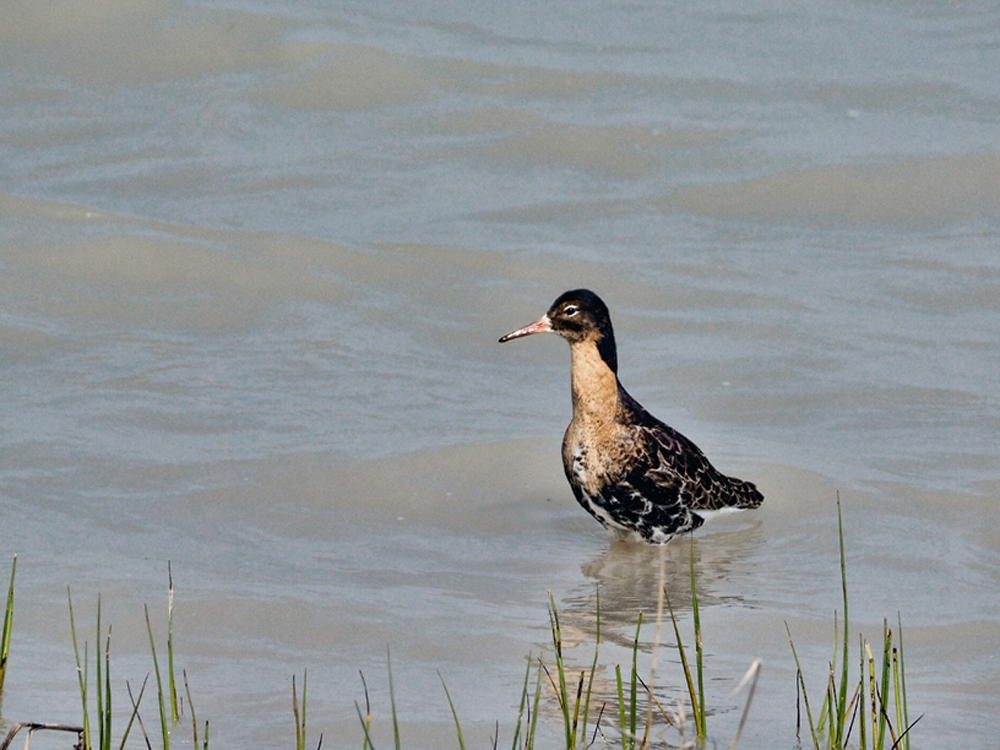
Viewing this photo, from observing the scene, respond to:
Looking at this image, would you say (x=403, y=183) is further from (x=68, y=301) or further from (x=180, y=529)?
(x=180, y=529)

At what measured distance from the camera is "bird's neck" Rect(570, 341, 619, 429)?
8406 millimetres

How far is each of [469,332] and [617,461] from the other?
261 cm

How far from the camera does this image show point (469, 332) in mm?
10664

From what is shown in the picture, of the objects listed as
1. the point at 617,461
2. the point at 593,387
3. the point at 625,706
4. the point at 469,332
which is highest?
the point at 469,332

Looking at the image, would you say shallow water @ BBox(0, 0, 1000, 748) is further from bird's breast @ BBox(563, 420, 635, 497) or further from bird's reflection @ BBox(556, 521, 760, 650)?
bird's breast @ BBox(563, 420, 635, 497)

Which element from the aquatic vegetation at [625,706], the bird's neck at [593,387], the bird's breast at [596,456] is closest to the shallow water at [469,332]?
the aquatic vegetation at [625,706]

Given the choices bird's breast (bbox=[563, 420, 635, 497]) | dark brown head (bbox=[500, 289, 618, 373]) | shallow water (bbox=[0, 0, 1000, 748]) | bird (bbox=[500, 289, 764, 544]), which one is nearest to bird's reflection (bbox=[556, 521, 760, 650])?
shallow water (bbox=[0, 0, 1000, 748])

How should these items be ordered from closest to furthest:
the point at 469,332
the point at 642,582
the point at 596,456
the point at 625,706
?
the point at 625,706 → the point at 642,582 → the point at 596,456 → the point at 469,332

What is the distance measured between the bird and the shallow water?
0.20 meters

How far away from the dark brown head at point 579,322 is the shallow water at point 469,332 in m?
0.92

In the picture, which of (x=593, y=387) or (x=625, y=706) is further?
(x=593, y=387)

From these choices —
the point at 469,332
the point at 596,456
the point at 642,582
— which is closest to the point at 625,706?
the point at 642,582

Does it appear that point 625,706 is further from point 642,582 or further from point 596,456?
point 596,456

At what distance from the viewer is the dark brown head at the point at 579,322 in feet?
27.2
